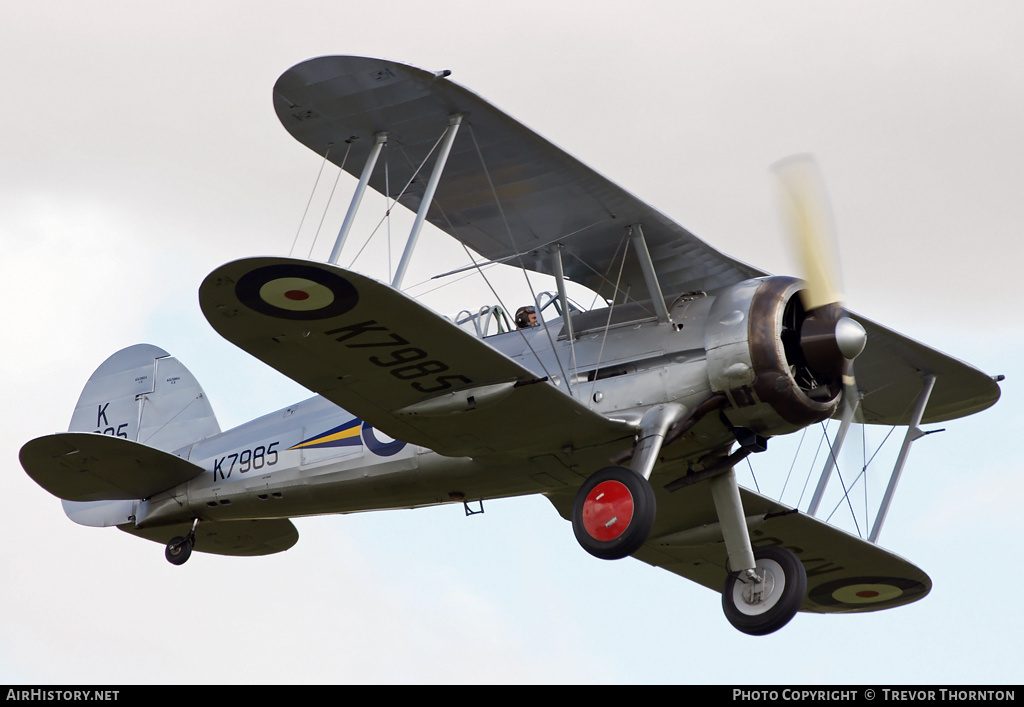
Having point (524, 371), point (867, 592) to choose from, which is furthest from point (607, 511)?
point (867, 592)

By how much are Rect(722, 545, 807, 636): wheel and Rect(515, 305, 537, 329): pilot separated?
238 centimetres

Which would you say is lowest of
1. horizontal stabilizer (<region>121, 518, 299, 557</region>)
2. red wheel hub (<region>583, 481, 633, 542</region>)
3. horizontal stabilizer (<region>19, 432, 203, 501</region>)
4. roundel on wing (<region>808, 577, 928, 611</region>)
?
red wheel hub (<region>583, 481, 633, 542</region>)

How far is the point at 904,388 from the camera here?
40.4 feet

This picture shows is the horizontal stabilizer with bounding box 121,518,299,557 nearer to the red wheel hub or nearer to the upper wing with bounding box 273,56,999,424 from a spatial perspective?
the upper wing with bounding box 273,56,999,424

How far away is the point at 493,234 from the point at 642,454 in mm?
2188

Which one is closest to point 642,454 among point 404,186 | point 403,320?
point 403,320

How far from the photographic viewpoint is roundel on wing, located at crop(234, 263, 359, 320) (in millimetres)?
8305

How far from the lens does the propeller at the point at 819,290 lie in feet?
31.1

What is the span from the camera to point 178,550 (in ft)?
39.4

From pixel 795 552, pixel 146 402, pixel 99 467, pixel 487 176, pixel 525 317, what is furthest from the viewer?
pixel 146 402

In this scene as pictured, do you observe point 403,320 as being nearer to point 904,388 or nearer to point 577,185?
point 577,185

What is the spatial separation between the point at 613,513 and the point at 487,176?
99.5 inches

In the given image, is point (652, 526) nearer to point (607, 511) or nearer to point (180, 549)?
point (607, 511)

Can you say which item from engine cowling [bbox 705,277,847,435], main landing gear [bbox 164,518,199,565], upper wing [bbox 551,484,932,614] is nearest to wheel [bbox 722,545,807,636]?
upper wing [bbox 551,484,932,614]
